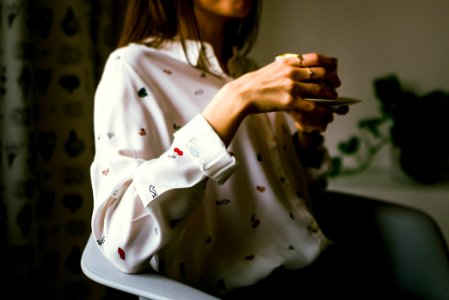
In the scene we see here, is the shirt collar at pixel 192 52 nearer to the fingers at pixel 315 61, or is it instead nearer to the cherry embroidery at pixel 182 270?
the fingers at pixel 315 61

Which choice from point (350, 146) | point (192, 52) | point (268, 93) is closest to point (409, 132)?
point (350, 146)

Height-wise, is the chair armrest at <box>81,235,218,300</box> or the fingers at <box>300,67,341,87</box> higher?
the fingers at <box>300,67,341,87</box>

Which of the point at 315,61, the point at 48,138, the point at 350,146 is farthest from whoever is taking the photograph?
the point at 350,146

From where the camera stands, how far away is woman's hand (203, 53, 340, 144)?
584 millimetres

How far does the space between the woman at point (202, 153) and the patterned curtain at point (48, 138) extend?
1.56ft

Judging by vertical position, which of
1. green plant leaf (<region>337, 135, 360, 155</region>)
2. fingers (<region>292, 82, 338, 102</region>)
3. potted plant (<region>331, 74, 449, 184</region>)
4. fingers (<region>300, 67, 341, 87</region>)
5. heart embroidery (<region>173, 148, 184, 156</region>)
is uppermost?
fingers (<region>300, 67, 341, 87</region>)

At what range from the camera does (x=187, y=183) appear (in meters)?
0.56

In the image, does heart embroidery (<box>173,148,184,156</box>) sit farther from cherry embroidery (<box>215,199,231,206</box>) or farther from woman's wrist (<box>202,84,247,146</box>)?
cherry embroidery (<box>215,199,231,206</box>)

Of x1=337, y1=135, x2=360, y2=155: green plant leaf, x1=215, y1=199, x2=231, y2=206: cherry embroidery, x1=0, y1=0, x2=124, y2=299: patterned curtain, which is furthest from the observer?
x1=337, y1=135, x2=360, y2=155: green plant leaf

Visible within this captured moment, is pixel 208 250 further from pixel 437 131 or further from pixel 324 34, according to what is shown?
pixel 324 34

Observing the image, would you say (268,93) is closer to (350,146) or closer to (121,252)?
(121,252)

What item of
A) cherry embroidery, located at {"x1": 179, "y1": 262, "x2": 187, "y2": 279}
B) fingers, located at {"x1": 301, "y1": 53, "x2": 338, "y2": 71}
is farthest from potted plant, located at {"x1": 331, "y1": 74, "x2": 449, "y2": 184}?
cherry embroidery, located at {"x1": 179, "y1": 262, "x2": 187, "y2": 279}

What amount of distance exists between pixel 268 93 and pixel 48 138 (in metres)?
0.96

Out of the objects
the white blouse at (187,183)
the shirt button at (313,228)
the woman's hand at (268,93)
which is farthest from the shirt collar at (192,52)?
the shirt button at (313,228)
